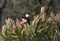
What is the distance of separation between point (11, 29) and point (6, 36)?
0.25ft

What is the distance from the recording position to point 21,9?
6559 millimetres

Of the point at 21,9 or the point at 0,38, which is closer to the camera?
the point at 0,38

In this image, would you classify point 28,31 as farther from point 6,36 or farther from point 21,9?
point 21,9

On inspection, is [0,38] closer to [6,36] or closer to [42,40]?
[6,36]

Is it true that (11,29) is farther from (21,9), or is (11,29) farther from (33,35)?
(21,9)

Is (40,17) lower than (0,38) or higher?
higher

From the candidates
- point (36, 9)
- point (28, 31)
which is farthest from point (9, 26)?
point (36, 9)

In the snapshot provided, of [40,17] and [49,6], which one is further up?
[40,17]

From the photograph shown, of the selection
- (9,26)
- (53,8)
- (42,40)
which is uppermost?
(9,26)

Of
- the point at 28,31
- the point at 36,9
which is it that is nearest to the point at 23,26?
the point at 28,31

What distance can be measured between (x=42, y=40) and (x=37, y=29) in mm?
124

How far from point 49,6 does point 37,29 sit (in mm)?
4180

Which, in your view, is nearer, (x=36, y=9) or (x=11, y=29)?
(x=11, y=29)

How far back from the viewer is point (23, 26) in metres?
2.39
